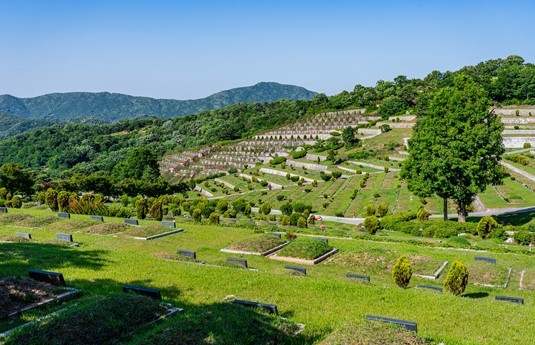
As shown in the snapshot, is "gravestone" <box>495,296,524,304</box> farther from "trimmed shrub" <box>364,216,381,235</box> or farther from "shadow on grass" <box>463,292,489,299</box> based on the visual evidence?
"trimmed shrub" <box>364,216,381,235</box>

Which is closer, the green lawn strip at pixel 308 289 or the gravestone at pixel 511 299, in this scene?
the green lawn strip at pixel 308 289

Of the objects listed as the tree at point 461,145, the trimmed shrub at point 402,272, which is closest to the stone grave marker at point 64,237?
the trimmed shrub at point 402,272

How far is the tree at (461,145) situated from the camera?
31.4 m

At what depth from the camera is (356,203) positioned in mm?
46094

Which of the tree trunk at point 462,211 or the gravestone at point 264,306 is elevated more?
the gravestone at point 264,306

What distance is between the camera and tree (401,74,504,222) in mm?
31438

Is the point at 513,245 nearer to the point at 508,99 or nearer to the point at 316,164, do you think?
the point at 316,164

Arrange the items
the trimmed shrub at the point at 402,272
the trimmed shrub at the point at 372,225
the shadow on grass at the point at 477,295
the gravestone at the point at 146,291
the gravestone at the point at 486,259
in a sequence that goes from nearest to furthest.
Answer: the gravestone at the point at 146,291 → the trimmed shrub at the point at 402,272 → the shadow on grass at the point at 477,295 → the gravestone at the point at 486,259 → the trimmed shrub at the point at 372,225

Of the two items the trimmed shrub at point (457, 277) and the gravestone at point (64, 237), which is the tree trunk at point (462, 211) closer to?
the trimmed shrub at point (457, 277)

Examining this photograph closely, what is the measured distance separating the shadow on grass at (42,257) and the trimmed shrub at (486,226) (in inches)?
807

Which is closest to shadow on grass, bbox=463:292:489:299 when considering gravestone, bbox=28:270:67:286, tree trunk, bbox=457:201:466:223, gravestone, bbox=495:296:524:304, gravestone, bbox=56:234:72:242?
gravestone, bbox=495:296:524:304

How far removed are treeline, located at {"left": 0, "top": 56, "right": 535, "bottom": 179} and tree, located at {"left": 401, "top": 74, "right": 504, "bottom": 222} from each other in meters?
60.6

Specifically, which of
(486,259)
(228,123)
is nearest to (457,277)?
(486,259)

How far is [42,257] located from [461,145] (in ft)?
85.5
